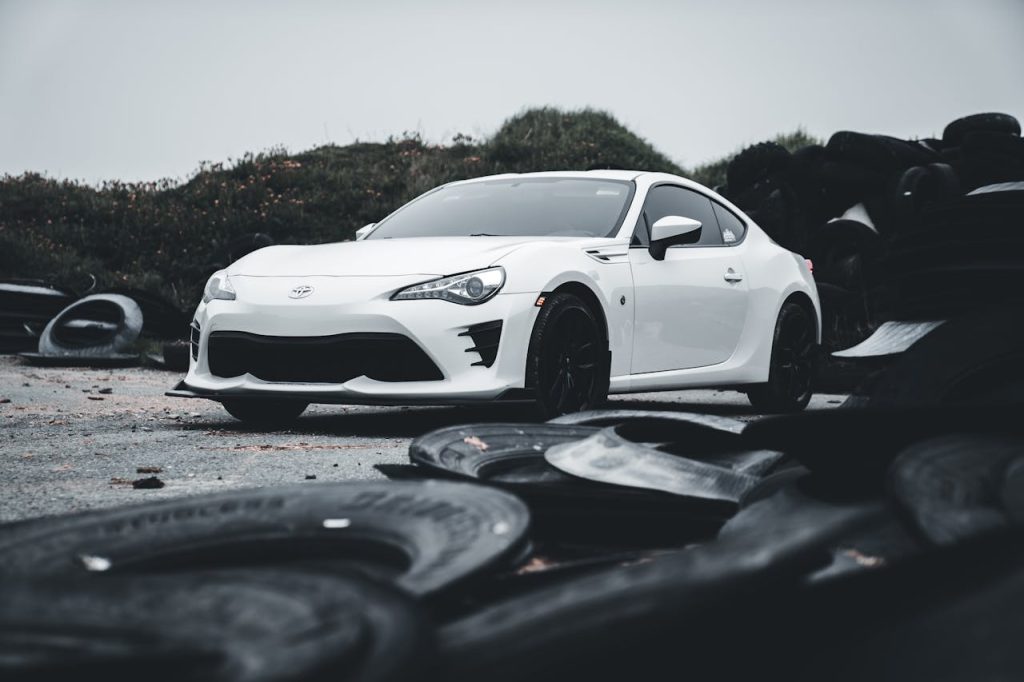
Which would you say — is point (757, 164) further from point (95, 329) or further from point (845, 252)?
point (95, 329)

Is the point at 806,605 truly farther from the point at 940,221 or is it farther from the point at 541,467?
the point at 940,221

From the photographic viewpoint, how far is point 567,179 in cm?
719

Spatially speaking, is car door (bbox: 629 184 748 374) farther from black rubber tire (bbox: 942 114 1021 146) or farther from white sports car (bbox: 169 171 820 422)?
black rubber tire (bbox: 942 114 1021 146)

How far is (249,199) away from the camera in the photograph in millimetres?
27750

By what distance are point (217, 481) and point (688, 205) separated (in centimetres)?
411

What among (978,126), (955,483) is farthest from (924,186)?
(955,483)

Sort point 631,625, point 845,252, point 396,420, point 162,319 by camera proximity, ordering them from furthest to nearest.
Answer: point 162,319
point 845,252
point 396,420
point 631,625

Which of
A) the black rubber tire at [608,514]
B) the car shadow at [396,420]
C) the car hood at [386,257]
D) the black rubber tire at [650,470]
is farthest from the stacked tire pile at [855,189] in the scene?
the black rubber tire at [608,514]

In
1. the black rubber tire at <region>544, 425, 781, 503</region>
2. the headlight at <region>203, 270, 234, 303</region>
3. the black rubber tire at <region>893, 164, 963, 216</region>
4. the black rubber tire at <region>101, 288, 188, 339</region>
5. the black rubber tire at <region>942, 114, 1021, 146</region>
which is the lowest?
the black rubber tire at <region>101, 288, 188, 339</region>

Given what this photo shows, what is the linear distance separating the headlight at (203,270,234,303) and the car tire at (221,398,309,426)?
60 centimetres

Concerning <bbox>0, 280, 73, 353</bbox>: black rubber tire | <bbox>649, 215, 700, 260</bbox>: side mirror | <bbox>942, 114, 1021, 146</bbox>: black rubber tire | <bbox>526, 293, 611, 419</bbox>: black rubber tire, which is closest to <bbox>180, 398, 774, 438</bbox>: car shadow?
<bbox>526, 293, 611, 419</bbox>: black rubber tire

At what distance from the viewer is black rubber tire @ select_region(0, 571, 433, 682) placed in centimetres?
123

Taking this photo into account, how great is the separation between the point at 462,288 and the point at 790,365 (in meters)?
3.03

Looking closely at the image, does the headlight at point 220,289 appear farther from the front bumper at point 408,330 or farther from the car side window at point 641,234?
the car side window at point 641,234
